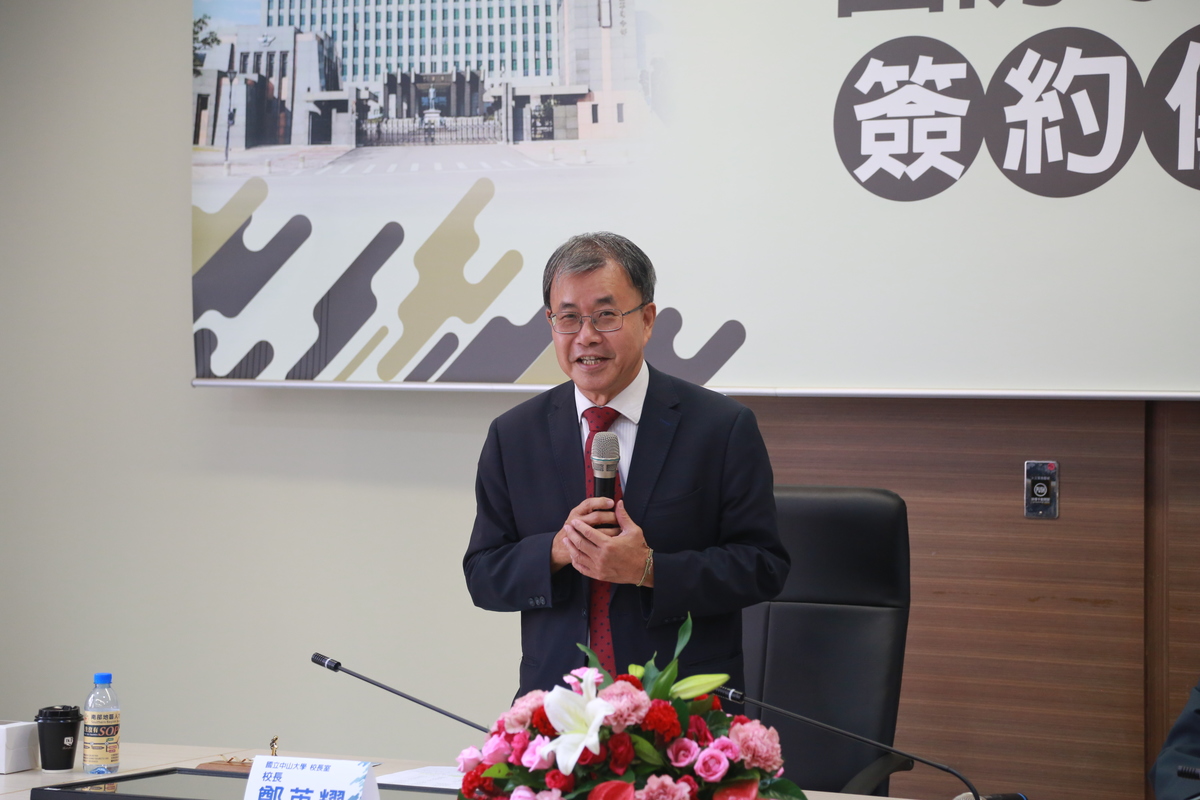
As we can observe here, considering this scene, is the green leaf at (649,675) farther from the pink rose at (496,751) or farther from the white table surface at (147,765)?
the white table surface at (147,765)

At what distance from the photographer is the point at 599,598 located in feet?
5.60

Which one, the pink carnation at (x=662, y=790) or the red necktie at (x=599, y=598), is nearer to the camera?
the pink carnation at (x=662, y=790)

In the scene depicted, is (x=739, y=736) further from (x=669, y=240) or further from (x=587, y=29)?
(x=587, y=29)

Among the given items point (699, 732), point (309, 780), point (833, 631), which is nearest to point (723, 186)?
point (833, 631)

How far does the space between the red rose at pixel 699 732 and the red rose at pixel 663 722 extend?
0.03m

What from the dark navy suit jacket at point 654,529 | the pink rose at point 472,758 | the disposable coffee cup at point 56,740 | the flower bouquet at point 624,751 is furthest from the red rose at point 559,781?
the disposable coffee cup at point 56,740

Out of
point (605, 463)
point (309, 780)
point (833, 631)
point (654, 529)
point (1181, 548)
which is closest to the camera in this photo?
point (309, 780)

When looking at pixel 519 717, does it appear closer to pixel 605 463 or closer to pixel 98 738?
pixel 605 463

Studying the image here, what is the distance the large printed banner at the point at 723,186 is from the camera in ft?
8.36

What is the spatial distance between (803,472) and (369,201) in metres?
1.44

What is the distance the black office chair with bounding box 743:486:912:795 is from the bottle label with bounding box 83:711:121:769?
3.81 ft

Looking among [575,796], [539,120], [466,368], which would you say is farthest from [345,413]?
[575,796]

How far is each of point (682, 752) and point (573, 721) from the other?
106mm

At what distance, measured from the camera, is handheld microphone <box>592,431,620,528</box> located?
1.57 meters
